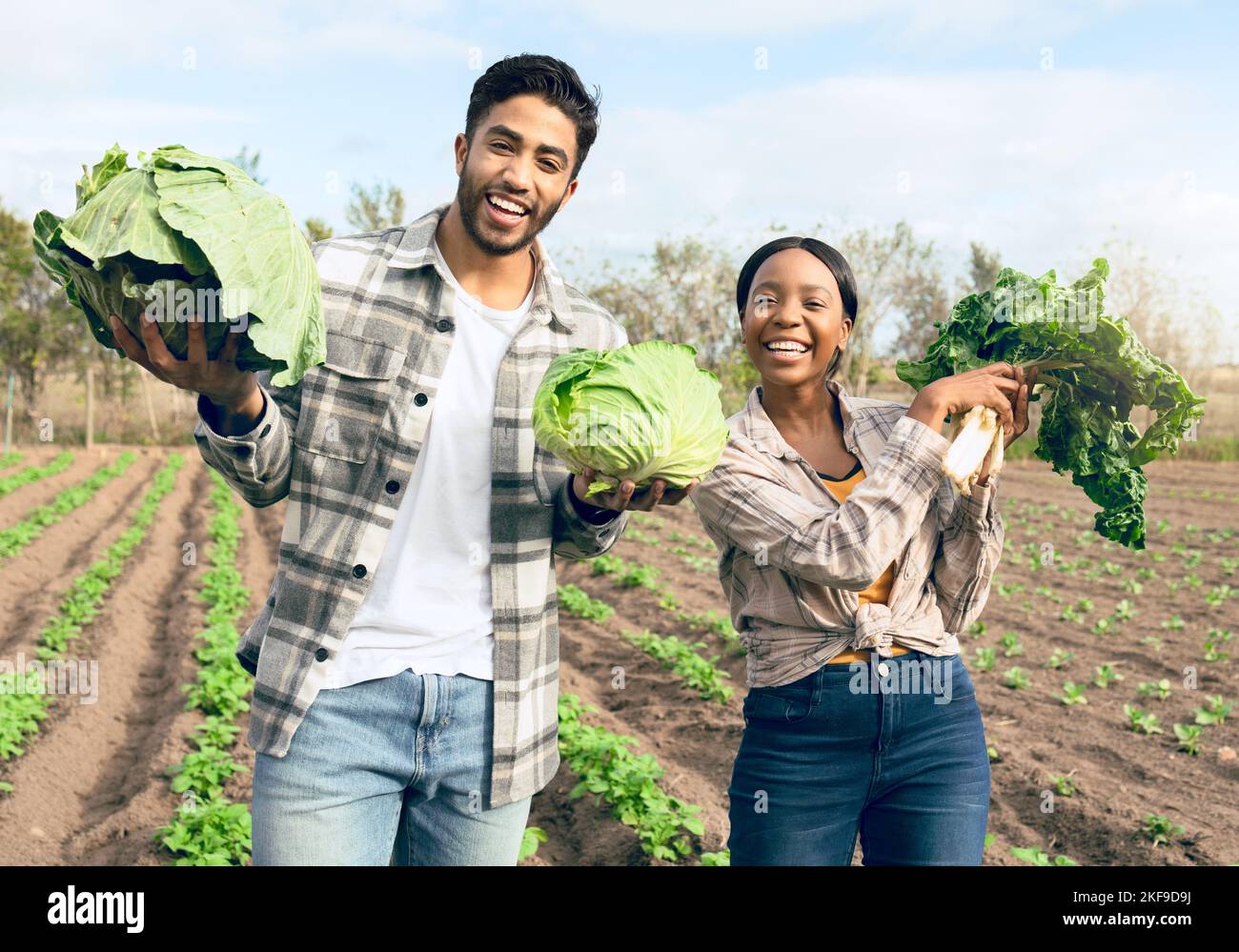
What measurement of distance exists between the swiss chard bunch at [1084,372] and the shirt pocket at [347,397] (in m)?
1.46

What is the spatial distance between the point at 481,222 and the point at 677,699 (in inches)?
213

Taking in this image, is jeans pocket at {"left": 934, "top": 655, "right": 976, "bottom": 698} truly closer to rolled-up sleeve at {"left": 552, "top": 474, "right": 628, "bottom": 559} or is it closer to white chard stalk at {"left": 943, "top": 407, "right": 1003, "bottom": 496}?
white chard stalk at {"left": 943, "top": 407, "right": 1003, "bottom": 496}

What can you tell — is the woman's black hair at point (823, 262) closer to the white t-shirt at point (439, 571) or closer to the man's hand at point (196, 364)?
the white t-shirt at point (439, 571)

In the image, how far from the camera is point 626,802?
5.22m

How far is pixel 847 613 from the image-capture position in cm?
253

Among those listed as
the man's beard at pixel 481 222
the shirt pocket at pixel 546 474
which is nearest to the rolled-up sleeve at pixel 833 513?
the shirt pocket at pixel 546 474

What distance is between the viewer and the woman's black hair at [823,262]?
8.99ft

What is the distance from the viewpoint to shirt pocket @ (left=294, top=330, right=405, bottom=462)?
7.85 feet

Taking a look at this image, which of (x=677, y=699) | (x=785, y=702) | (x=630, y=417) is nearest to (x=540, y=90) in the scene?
(x=630, y=417)

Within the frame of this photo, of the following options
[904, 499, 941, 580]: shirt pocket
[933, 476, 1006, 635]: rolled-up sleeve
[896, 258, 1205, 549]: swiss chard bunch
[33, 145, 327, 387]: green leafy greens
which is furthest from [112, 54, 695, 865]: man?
[896, 258, 1205, 549]: swiss chard bunch

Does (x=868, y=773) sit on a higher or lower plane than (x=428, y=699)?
lower

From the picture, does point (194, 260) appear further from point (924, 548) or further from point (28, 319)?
point (28, 319)
